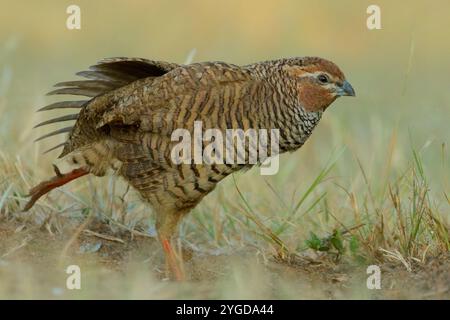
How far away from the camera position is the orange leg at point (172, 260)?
5.39 m

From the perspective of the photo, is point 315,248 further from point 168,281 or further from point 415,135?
point 415,135

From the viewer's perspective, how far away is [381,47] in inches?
467

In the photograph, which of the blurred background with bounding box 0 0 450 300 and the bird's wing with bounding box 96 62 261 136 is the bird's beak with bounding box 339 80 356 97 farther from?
the blurred background with bounding box 0 0 450 300

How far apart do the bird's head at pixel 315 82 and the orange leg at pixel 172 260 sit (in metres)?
1.15

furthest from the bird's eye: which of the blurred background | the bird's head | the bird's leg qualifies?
the blurred background

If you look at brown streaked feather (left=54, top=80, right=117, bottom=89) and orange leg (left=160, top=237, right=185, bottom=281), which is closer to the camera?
orange leg (left=160, top=237, right=185, bottom=281)

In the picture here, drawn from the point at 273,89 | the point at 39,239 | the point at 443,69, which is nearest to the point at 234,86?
the point at 273,89

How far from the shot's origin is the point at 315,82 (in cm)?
558

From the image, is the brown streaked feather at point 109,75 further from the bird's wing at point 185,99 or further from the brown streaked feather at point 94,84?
the bird's wing at point 185,99

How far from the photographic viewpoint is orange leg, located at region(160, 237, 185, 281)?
539 centimetres

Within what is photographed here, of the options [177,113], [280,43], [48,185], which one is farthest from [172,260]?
[280,43]

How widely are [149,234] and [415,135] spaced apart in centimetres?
348

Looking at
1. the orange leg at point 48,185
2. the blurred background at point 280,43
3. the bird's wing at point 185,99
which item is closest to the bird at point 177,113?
the bird's wing at point 185,99

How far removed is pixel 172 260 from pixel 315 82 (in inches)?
51.9
